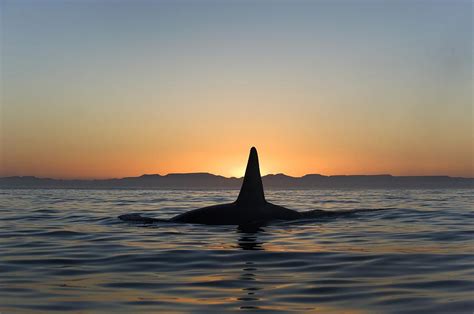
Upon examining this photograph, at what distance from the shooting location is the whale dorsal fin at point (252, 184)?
17844mm

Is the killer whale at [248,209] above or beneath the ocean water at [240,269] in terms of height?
above

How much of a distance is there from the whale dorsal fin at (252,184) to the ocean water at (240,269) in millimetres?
1680

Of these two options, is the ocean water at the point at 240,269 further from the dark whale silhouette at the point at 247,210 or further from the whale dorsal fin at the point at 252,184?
the whale dorsal fin at the point at 252,184

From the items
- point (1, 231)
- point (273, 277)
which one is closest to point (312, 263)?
point (273, 277)

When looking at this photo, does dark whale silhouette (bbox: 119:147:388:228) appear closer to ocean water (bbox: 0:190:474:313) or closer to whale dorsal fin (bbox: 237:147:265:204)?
whale dorsal fin (bbox: 237:147:265:204)

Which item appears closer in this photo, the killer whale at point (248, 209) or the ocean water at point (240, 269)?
the ocean water at point (240, 269)

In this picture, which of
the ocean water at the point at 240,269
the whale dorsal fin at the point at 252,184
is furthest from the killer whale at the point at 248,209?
the ocean water at the point at 240,269

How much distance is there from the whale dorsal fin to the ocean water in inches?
66.1

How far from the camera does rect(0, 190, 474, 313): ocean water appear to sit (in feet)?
24.6

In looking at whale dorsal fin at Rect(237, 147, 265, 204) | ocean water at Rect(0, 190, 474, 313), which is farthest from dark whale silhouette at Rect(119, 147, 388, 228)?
ocean water at Rect(0, 190, 474, 313)

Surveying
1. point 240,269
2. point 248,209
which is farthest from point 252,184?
point 240,269

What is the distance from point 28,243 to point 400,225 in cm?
1151

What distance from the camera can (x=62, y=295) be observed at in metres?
8.07

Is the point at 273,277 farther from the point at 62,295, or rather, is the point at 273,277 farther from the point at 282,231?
the point at 282,231
